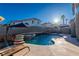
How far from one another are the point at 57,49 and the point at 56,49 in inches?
0.7

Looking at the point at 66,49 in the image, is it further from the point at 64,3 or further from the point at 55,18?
the point at 64,3

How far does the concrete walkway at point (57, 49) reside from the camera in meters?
3.01

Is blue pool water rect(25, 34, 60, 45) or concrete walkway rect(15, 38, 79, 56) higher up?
blue pool water rect(25, 34, 60, 45)

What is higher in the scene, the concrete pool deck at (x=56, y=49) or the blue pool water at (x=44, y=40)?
the blue pool water at (x=44, y=40)

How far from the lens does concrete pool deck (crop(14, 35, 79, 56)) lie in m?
3.01

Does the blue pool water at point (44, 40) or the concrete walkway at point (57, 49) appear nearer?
the concrete walkway at point (57, 49)

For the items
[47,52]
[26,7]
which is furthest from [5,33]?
[47,52]

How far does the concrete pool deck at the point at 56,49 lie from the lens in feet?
9.87

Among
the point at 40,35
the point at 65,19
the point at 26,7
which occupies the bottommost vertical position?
the point at 40,35

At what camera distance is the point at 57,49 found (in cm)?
305

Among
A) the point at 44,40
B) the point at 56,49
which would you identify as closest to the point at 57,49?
the point at 56,49

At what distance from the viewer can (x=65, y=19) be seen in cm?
307

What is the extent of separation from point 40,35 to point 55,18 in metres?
0.38

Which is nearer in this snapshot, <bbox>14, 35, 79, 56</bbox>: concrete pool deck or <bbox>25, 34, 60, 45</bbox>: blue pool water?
<bbox>14, 35, 79, 56</bbox>: concrete pool deck
